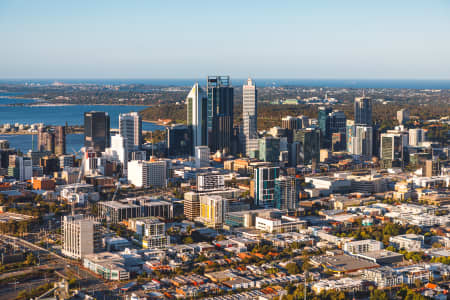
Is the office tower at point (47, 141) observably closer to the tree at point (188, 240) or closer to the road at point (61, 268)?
the road at point (61, 268)

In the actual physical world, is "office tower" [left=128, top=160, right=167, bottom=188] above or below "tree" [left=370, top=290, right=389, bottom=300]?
above

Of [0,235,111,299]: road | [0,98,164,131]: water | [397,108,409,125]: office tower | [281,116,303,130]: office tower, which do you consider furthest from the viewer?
[0,98,164,131]: water

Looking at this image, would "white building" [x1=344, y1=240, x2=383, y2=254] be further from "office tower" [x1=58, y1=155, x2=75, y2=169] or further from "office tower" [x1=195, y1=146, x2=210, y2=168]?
"office tower" [x1=58, y1=155, x2=75, y2=169]

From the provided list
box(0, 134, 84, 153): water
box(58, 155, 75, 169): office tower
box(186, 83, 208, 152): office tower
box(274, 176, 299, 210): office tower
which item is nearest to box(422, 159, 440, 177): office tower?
box(274, 176, 299, 210): office tower

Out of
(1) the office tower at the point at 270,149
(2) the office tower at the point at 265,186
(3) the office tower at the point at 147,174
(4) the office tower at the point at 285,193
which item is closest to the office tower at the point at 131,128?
(1) the office tower at the point at 270,149

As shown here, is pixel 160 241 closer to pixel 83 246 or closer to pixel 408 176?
pixel 83 246

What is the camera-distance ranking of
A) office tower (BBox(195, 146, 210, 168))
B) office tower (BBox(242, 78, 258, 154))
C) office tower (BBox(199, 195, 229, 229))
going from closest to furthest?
office tower (BBox(199, 195, 229, 229))
office tower (BBox(195, 146, 210, 168))
office tower (BBox(242, 78, 258, 154))
